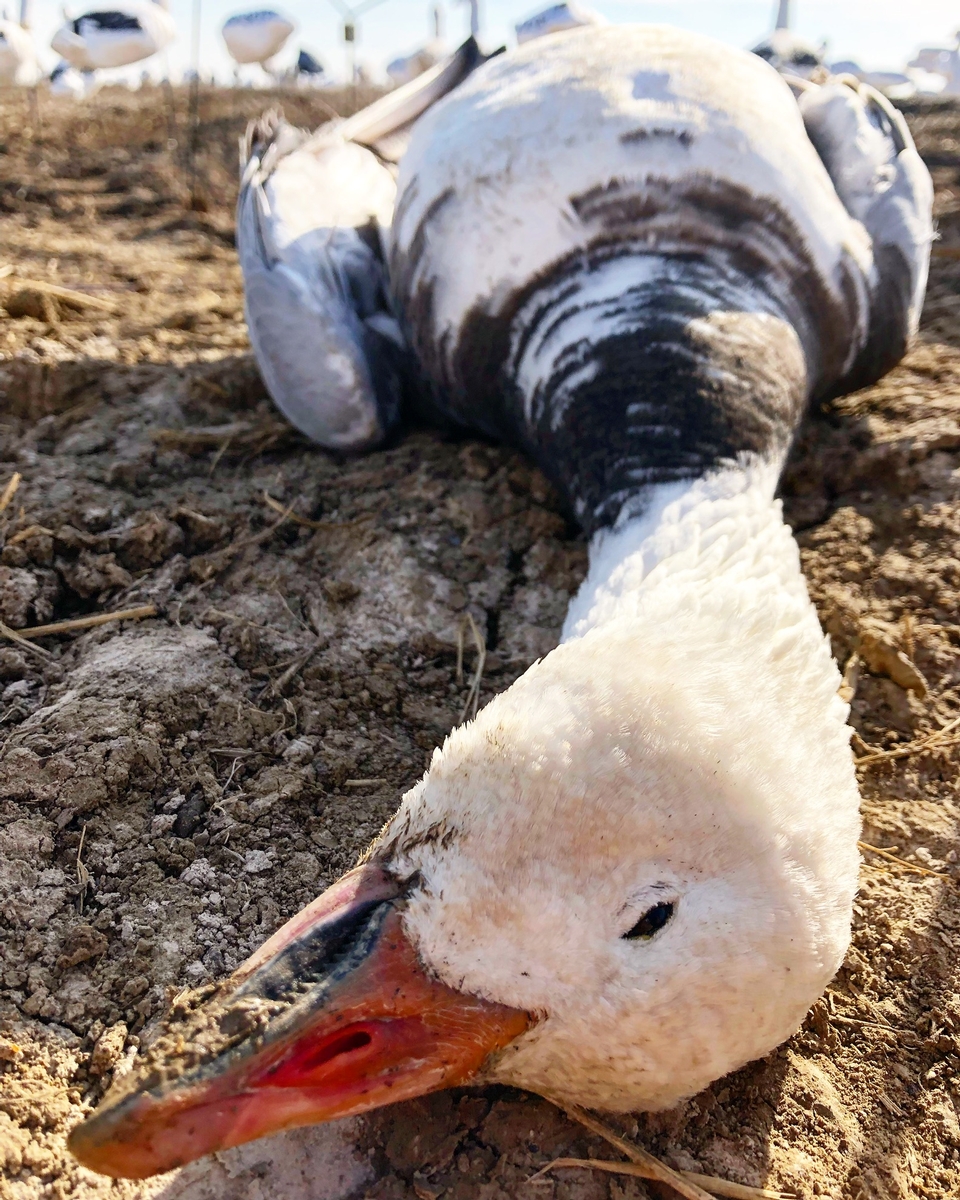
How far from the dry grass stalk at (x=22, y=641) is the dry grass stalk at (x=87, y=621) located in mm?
12

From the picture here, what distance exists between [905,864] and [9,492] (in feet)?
8.80

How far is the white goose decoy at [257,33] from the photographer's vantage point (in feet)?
55.1

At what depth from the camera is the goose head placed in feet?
4.66

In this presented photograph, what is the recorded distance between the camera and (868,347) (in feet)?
10.8

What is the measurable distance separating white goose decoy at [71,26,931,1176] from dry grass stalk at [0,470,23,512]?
5.06 ft

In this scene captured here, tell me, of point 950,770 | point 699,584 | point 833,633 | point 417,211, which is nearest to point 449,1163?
point 699,584

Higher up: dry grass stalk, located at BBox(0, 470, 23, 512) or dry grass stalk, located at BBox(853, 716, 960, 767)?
dry grass stalk, located at BBox(0, 470, 23, 512)

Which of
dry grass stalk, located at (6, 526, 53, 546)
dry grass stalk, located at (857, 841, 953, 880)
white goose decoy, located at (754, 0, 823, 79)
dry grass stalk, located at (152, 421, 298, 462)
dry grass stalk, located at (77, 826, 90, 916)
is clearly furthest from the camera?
white goose decoy, located at (754, 0, 823, 79)

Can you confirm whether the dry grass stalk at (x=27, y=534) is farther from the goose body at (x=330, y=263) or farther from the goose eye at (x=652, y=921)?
the goose eye at (x=652, y=921)

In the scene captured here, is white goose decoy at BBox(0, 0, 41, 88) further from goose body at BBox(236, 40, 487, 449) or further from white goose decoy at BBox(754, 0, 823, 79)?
goose body at BBox(236, 40, 487, 449)

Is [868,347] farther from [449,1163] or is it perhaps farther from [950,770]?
[449,1163]

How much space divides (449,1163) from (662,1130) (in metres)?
0.37

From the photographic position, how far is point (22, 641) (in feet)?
8.44

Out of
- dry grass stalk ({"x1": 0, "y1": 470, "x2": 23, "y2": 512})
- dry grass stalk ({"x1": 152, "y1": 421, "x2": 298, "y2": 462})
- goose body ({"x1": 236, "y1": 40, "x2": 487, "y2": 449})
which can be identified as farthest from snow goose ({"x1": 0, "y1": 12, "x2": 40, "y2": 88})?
dry grass stalk ({"x1": 0, "y1": 470, "x2": 23, "y2": 512})
